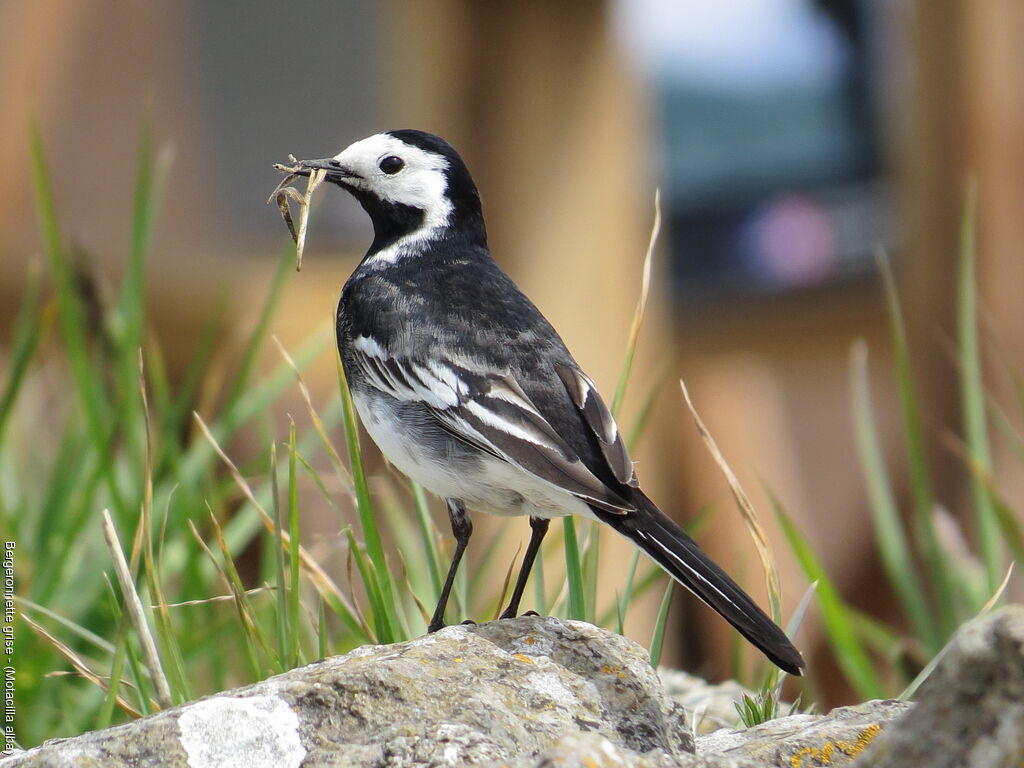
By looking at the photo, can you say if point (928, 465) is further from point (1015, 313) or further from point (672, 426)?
point (672, 426)

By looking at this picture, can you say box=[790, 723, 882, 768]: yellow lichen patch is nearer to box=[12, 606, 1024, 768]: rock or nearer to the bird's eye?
box=[12, 606, 1024, 768]: rock

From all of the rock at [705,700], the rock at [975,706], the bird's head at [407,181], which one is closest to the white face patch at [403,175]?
the bird's head at [407,181]

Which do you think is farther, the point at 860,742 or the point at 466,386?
the point at 466,386

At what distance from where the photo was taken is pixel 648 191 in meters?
6.33

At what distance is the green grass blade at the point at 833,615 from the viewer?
2.84 meters

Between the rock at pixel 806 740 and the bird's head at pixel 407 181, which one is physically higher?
the bird's head at pixel 407 181

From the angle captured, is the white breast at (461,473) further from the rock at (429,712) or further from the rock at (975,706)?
the rock at (975,706)

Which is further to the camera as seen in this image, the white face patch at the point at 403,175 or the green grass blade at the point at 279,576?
the white face patch at the point at 403,175

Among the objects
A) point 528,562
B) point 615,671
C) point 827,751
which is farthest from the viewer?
point 528,562

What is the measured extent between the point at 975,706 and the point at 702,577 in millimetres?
845

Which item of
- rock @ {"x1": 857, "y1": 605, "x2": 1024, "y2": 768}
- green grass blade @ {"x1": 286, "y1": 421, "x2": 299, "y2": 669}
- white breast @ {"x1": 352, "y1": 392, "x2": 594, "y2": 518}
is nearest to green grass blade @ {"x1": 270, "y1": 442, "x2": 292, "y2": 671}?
green grass blade @ {"x1": 286, "y1": 421, "x2": 299, "y2": 669}

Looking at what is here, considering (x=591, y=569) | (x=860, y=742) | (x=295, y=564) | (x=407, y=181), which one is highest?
(x=407, y=181)

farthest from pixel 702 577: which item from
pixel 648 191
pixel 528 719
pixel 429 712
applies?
pixel 648 191

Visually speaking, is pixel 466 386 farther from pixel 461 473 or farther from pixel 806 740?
pixel 806 740
